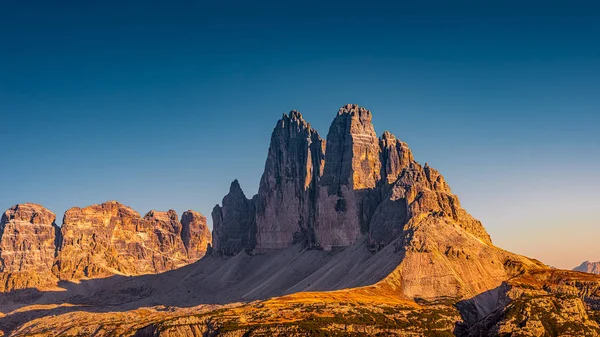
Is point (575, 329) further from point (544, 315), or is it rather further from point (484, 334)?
point (484, 334)

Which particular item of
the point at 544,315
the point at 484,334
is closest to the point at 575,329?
the point at 544,315

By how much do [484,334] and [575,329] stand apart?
23066mm

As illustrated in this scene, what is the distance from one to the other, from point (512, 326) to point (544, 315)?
12.8 m

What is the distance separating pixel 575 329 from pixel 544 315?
839cm

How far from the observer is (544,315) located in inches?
7849

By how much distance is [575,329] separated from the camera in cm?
19500

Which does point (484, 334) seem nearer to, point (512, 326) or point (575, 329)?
point (512, 326)

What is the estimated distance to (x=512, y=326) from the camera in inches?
7564

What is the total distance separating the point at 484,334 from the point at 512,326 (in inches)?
357

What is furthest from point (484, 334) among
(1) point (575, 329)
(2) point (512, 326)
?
(1) point (575, 329)
